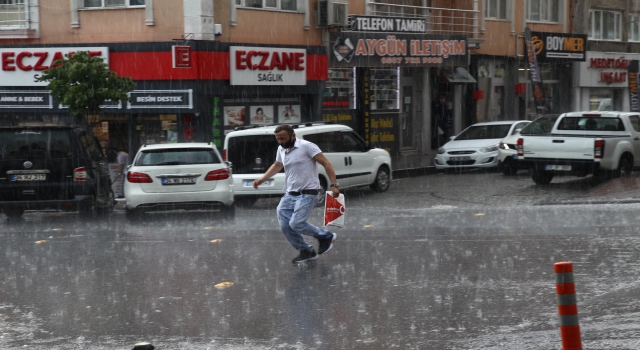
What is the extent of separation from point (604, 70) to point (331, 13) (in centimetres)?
2013

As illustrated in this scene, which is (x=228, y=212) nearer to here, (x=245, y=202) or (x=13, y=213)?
(x=245, y=202)

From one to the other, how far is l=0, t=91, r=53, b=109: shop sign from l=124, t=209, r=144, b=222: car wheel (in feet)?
32.4

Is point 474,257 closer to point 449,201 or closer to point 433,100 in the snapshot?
point 449,201

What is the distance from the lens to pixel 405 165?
95.2 ft

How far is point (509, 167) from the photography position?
80.7ft

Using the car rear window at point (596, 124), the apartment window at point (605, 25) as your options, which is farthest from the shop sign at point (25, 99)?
the apartment window at point (605, 25)

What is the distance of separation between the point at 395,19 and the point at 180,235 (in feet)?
58.5

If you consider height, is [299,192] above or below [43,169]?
above

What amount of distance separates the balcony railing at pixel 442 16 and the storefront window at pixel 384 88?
1912mm

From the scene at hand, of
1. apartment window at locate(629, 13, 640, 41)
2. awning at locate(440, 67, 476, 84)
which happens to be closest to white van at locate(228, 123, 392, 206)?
awning at locate(440, 67, 476, 84)

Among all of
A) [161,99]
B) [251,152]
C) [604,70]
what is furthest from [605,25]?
[251,152]

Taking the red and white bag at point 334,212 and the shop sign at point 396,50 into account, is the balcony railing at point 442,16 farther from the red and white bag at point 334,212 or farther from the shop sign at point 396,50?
the red and white bag at point 334,212

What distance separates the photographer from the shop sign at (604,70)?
140ft

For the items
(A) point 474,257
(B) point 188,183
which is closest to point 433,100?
(B) point 188,183
